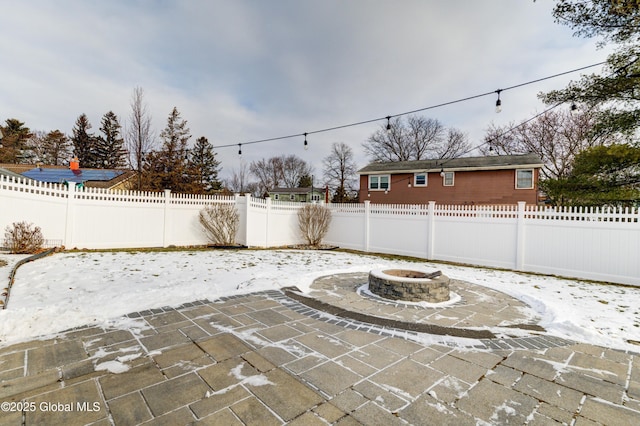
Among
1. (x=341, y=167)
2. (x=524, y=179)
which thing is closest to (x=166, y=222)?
(x=524, y=179)

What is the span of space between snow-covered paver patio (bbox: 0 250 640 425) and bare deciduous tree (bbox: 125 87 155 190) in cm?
1227

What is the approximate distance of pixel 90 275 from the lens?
5281 millimetres

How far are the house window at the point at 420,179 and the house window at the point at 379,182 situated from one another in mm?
1904

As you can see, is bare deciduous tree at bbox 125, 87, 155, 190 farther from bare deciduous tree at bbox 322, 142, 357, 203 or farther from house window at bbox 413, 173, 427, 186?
bare deciduous tree at bbox 322, 142, 357, 203

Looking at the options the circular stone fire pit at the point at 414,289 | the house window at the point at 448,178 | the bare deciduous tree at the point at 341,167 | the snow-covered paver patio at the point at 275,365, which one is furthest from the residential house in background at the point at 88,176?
the bare deciduous tree at the point at 341,167

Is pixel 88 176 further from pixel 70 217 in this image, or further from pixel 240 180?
pixel 240 180

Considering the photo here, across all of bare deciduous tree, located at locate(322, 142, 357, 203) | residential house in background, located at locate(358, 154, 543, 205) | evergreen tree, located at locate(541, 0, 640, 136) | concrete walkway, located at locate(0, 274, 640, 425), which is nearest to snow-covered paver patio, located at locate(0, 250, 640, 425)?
concrete walkway, located at locate(0, 274, 640, 425)

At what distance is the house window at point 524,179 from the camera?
52.0 feet

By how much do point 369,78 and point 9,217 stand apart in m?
12.1

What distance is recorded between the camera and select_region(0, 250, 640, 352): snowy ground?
322 cm

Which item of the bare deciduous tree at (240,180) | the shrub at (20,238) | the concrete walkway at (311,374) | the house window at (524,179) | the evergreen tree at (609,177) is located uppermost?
the bare deciduous tree at (240,180)

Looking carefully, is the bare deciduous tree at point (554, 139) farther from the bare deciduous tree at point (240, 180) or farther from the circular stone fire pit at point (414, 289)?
the bare deciduous tree at point (240, 180)

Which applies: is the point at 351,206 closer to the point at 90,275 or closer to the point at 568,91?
the point at 568,91

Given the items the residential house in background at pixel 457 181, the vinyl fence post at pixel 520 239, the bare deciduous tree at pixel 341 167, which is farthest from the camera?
the bare deciduous tree at pixel 341 167
